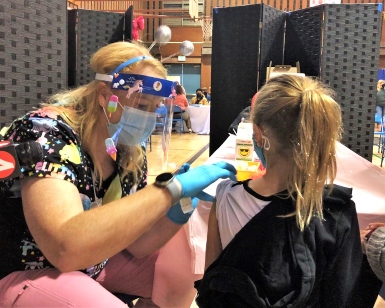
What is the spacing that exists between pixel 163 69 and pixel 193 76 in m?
A: 10.4

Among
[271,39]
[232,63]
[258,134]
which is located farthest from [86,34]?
[258,134]

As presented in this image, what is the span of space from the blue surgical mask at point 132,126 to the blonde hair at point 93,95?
6 centimetres

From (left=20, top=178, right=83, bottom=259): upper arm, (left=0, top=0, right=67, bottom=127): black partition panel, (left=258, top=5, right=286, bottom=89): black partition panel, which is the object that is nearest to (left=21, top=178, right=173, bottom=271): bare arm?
(left=20, top=178, right=83, bottom=259): upper arm

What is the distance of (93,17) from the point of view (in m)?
3.23

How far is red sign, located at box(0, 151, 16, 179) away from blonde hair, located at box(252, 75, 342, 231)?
1.96ft

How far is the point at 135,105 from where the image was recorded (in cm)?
114

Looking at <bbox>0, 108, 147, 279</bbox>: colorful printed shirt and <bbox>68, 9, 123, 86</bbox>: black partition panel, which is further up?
<bbox>68, 9, 123, 86</bbox>: black partition panel

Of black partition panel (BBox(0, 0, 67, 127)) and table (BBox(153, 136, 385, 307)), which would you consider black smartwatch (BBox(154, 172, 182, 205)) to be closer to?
table (BBox(153, 136, 385, 307))

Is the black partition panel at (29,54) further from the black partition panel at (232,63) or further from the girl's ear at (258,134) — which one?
the black partition panel at (232,63)

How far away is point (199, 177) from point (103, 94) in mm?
381

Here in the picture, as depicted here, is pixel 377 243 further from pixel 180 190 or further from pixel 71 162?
pixel 71 162

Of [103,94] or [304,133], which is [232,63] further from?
[304,133]

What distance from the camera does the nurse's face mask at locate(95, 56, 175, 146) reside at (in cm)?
109

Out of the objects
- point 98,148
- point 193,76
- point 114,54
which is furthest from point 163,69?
point 193,76
